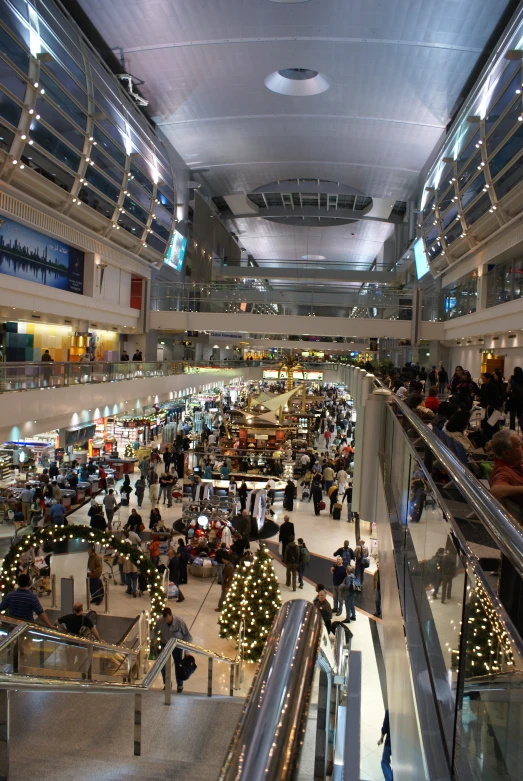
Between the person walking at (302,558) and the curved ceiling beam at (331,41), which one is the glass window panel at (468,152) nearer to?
the curved ceiling beam at (331,41)

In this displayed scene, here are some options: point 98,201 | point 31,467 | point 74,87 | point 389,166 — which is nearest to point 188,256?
point 389,166

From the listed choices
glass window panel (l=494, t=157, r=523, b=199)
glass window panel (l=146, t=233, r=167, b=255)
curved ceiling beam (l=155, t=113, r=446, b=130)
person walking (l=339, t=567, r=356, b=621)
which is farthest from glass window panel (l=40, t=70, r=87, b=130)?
person walking (l=339, t=567, r=356, b=621)

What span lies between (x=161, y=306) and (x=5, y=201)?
13.5 metres

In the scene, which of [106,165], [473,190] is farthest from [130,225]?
[473,190]

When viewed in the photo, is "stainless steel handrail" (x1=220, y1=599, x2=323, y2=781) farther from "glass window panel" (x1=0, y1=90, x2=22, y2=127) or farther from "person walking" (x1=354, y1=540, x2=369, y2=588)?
"glass window panel" (x1=0, y1=90, x2=22, y2=127)

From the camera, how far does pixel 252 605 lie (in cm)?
1034

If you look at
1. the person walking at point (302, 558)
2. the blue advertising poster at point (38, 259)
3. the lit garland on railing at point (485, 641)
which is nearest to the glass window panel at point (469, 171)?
the person walking at point (302, 558)

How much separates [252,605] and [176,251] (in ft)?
86.1

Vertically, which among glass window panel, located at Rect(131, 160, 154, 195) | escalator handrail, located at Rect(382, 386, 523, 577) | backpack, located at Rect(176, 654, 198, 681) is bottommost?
backpack, located at Rect(176, 654, 198, 681)

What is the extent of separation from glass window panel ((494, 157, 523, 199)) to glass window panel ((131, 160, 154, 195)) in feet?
47.1

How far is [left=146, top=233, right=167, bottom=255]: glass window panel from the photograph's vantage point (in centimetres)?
2870

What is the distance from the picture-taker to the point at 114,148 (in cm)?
2308

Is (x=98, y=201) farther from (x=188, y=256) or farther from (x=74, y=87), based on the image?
(x=188, y=256)

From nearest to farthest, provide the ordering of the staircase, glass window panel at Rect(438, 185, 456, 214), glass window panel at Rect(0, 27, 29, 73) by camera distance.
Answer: the staircase < glass window panel at Rect(0, 27, 29, 73) < glass window panel at Rect(438, 185, 456, 214)
